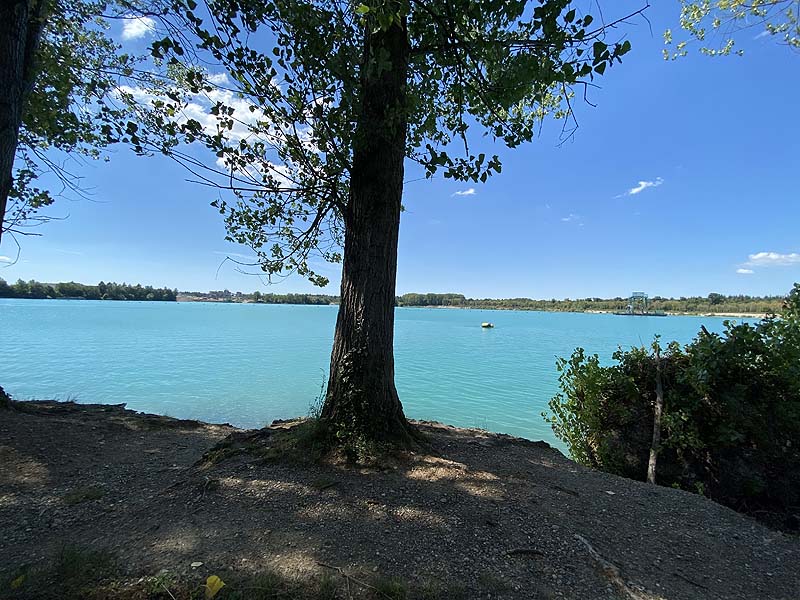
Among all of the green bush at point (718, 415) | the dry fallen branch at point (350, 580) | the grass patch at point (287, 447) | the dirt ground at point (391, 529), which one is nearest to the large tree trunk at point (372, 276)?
the grass patch at point (287, 447)

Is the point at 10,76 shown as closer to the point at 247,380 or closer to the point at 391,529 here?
the point at 391,529

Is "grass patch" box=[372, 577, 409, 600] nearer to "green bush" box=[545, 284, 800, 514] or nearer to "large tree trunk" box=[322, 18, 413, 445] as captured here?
"large tree trunk" box=[322, 18, 413, 445]

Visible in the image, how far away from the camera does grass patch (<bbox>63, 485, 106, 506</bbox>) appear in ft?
10.6

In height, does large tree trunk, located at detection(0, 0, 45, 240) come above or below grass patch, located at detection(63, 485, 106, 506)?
above

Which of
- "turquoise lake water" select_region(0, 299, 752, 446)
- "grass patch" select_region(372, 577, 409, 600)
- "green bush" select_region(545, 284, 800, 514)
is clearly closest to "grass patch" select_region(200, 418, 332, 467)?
"grass patch" select_region(372, 577, 409, 600)

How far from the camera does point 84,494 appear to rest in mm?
3357

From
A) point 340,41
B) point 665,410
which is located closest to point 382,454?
point 665,410

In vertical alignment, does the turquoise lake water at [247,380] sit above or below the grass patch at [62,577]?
below

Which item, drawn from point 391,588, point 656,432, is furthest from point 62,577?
point 656,432

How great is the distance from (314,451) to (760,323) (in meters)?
5.97

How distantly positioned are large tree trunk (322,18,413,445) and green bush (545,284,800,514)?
10.8 ft

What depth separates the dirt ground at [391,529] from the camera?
2.23 metres

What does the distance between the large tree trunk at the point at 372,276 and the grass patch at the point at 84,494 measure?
217 centimetres

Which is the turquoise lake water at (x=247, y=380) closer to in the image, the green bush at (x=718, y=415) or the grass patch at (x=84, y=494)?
the green bush at (x=718, y=415)
